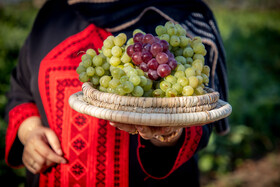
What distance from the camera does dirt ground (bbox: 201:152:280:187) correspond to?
13.6 feet

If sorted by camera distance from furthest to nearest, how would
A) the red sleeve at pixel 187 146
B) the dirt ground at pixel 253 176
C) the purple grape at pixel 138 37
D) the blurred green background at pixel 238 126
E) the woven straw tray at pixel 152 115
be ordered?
the dirt ground at pixel 253 176
the blurred green background at pixel 238 126
the red sleeve at pixel 187 146
the purple grape at pixel 138 37
the woven straw tray at pixel 152 115

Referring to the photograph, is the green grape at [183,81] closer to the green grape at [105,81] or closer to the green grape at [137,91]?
the green grape at [137,91]

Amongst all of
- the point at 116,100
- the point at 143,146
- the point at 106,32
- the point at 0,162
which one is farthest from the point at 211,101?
the point at 0,162

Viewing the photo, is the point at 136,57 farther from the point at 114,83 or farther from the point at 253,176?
the point at 253,176

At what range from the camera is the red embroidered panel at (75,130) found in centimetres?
165

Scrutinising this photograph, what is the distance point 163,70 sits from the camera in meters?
1.13

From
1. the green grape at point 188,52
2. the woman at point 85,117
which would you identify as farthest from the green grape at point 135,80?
the woman at point 85,117

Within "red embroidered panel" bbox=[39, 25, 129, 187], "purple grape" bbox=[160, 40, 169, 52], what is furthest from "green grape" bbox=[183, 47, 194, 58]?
"red embroidered panel" bbox=[39, 25, 129, 187]

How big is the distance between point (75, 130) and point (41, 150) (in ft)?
0.92

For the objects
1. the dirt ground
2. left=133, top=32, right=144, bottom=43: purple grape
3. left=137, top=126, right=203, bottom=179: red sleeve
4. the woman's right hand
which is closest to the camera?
left=133, top=32, right=144, bottom=43: purple grape

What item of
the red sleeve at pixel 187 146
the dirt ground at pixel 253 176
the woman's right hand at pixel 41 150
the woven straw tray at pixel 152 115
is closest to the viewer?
the woven straw tray at pixel 152 115

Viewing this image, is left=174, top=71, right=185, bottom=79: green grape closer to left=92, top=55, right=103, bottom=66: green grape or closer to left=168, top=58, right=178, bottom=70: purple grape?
left=168, top=58, right=178, bottom=70: purple grape

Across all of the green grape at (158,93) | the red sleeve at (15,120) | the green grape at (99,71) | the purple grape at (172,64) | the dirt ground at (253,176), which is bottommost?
the dirt ground at (253,176)

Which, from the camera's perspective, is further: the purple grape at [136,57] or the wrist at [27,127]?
the wrist at [27,127]
